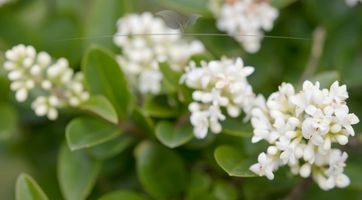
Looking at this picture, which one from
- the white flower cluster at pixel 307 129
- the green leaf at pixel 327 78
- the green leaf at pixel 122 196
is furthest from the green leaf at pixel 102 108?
the green leaf at pixel 327 78

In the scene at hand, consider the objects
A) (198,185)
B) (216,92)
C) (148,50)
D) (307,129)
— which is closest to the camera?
(307,129)

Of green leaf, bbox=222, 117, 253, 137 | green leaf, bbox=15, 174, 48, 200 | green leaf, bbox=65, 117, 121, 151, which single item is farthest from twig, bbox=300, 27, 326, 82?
green leaf, bbox=15, 174, 48, 200

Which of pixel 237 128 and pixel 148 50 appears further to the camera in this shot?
pixel 148 50

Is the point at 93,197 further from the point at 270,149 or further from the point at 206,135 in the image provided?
the point at 270,149

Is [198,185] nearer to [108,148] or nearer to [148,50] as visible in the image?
[108,148]

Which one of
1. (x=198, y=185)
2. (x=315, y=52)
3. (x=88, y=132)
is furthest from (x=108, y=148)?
(x=315, y=52)

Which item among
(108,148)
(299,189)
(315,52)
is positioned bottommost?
(299,189)

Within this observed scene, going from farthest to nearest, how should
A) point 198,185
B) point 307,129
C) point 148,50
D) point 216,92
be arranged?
1. point 148,50
2. point 198,185
3. point 216,92
4. point 307,129
